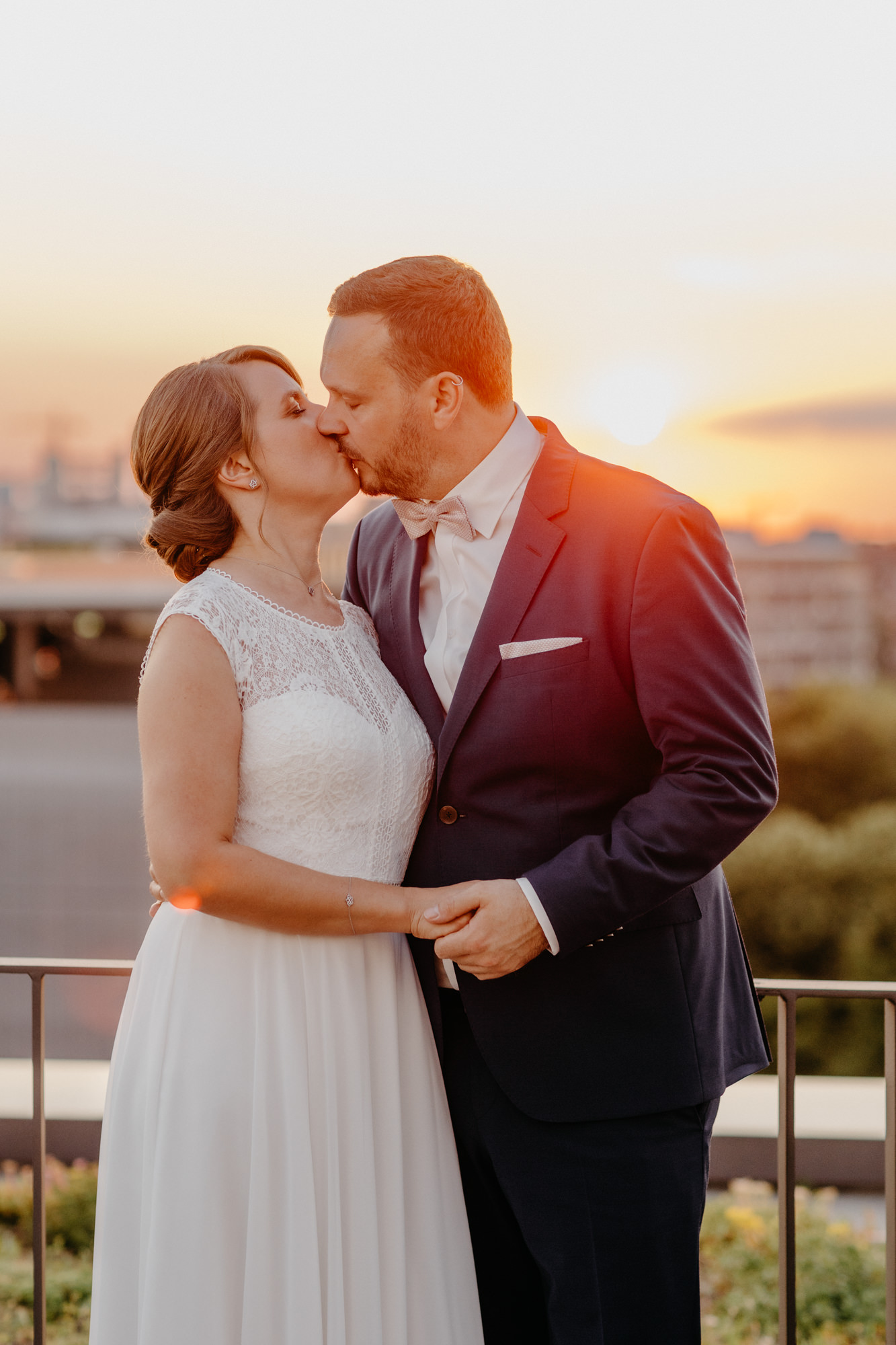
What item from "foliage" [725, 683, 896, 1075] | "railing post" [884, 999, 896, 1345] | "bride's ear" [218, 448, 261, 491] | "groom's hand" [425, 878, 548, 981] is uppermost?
"bride's ear" [218, 448, 261, 491]

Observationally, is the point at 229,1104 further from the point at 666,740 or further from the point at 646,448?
the point at 646,448

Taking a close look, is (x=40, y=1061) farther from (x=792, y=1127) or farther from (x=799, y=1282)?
(x=799, y=1282)

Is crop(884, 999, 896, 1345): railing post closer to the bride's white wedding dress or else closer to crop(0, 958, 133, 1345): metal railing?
the bride's white wedding dress

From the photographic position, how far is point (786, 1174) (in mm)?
2180

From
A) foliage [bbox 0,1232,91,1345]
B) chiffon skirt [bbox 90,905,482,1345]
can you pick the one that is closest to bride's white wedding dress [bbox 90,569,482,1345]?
chiffon skirt [bbox 90,905,482,1345]

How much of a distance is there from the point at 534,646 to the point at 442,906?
46 centimetres

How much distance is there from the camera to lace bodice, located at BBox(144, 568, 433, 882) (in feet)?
5.97

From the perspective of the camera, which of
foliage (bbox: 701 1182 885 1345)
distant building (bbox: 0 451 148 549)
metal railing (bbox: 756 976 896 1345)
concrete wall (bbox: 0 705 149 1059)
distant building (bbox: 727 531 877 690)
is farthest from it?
distant building (bbox: 0 451 148 549)

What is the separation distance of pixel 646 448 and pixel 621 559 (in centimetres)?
2243

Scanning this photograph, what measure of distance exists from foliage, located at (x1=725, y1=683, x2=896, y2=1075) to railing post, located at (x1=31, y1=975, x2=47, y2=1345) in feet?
36.2

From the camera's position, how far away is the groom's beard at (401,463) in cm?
203

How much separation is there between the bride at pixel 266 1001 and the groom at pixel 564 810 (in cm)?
12

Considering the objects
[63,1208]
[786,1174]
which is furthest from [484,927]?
[63,1208]

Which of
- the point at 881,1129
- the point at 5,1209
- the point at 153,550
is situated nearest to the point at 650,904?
the point at 153,550
